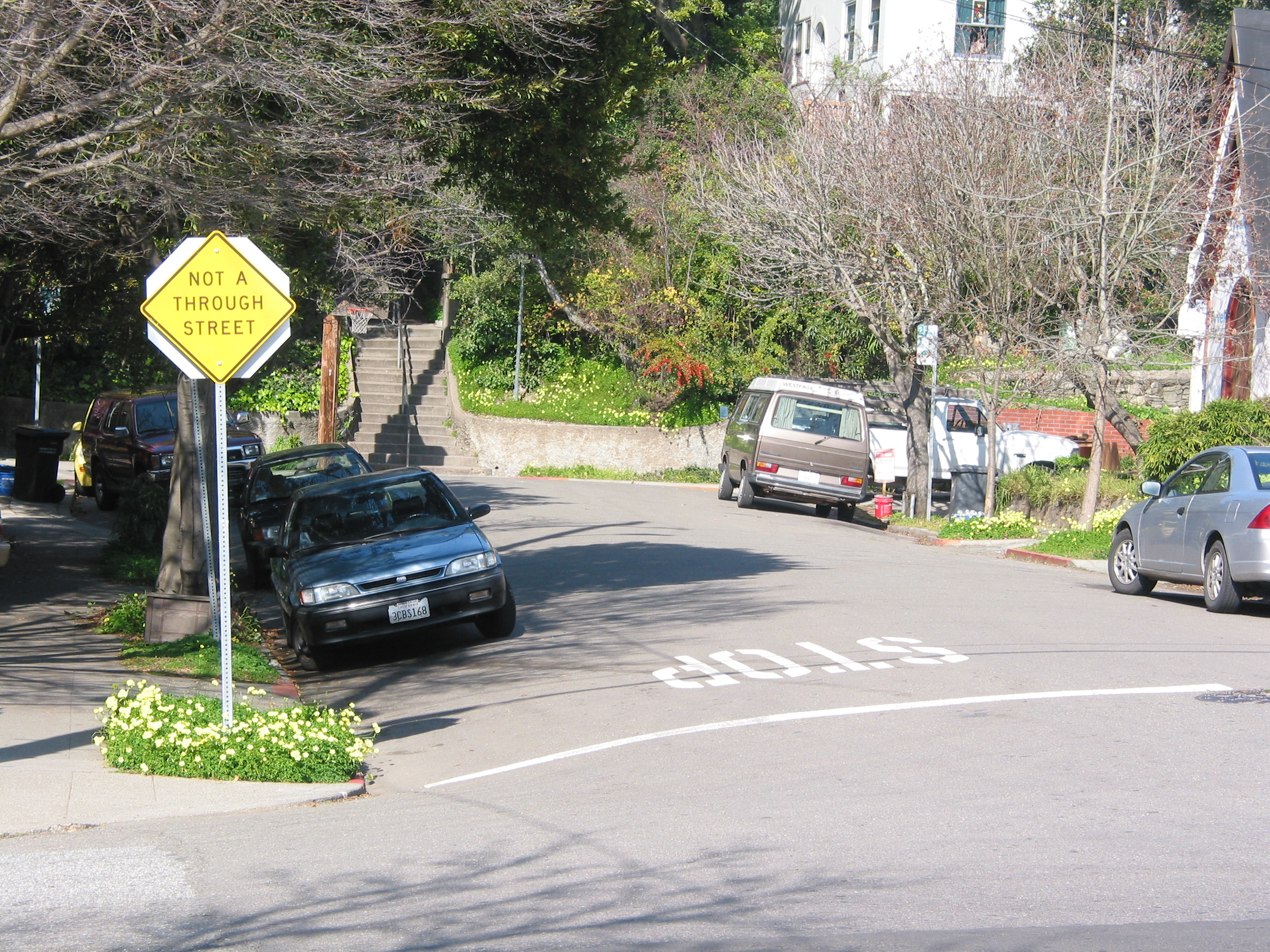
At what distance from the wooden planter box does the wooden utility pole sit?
1249 cm

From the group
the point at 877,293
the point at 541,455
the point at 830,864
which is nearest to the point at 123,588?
the point at 830,864

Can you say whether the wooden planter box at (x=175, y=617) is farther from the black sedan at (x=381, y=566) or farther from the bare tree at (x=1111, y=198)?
the bare tree at (x=1111, y=198)

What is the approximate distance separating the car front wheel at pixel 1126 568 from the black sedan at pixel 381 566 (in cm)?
726

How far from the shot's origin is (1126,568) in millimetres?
15180

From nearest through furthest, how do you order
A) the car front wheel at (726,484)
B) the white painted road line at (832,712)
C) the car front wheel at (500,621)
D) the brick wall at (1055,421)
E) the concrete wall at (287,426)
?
the white painted road line at (832,712)
the car front wheel at (500,621)
the car front wheel at (726,484)
the brick wall at (1055,421)
the concrete wall at (287,426)

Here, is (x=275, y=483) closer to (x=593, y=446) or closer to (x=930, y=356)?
(x=930, y=356)

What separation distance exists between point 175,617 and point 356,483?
2090 mm

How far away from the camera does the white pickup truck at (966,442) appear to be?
26344 mm

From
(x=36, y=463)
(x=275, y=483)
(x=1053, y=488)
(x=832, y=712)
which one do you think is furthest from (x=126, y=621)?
(x=1053, y=488)

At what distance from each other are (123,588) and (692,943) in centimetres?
1173

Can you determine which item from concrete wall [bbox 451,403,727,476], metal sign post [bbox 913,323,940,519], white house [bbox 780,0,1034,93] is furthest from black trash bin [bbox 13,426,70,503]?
white house [bbox 780,0,1034,93]

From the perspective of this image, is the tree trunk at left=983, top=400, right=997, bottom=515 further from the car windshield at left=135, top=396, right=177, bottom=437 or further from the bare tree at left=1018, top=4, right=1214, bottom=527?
the car windshield at left=135, top=396, right=177, bottom=437

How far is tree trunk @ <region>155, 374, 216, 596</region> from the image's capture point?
12469mm

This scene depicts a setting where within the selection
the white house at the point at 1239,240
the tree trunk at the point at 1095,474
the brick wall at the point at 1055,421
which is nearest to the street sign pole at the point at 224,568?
the tree trunk at the point at 1095,474
